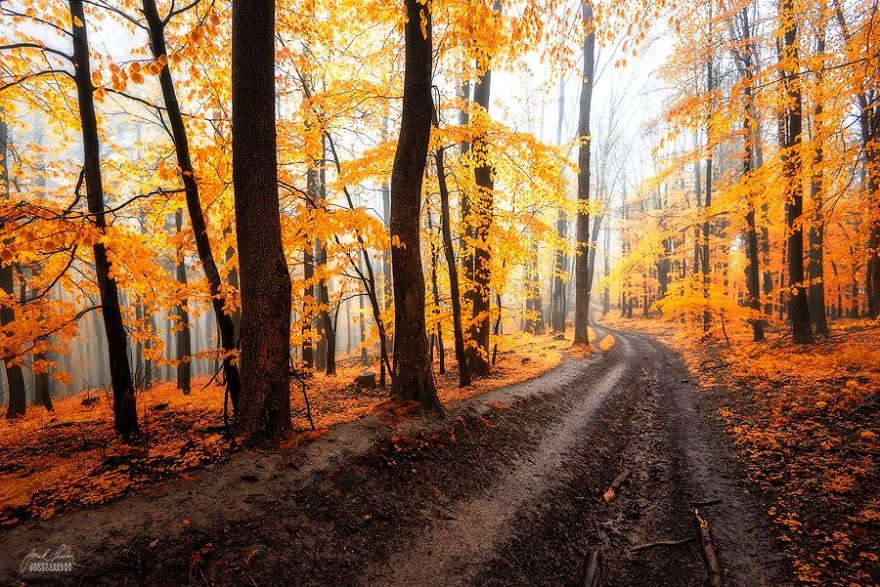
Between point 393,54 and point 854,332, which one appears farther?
point 854,332

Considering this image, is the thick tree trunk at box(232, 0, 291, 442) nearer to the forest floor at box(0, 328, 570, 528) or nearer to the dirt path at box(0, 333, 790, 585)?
the forest floor at box(0, 328, 570, 528)

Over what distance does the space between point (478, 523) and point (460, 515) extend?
0.27 meters

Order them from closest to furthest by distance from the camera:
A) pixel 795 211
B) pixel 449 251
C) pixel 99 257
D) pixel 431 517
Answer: pixel 431 517, pixel 99 257, pixel 449 251, pixel 795 211

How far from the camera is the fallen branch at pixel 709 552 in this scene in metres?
3.91

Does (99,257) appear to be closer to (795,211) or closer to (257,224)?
(257,224)

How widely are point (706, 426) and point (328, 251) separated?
30.7ft

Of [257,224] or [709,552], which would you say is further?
[257,224]

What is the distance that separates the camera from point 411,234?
272 inches

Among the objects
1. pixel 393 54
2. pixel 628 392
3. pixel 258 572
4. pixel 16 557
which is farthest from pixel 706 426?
pixel 393 54

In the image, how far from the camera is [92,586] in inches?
116

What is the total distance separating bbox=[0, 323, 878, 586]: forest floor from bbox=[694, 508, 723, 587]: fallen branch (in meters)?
0.09

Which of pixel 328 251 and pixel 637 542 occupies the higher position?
pixel 328 251

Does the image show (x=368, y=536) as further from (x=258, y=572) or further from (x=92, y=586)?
(x=92, y=586)

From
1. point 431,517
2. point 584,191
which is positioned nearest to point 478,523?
point 431,517
